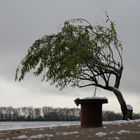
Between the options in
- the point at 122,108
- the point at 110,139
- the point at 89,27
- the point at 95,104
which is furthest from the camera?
the point at 89,27

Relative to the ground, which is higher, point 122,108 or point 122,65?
point 122,65

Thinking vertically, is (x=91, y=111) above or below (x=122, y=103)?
below

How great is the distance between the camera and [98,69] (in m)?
30.6

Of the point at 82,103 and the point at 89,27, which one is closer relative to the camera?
the point at 82,103

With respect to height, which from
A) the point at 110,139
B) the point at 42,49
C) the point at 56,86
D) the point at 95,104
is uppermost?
the point at 42,49

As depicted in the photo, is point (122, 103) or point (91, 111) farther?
point (122, 103)

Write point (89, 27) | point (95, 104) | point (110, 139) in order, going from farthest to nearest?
1. point (89, 27)
2. point (95, 104)
3. point (110, 139)

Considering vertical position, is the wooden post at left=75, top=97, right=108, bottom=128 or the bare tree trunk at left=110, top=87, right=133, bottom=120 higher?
the bare tree trunk at left=110, top=87, right=133, bottom=120

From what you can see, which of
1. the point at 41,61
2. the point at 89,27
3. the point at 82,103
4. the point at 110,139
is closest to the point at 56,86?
the point at 41,61

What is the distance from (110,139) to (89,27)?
19.3 m

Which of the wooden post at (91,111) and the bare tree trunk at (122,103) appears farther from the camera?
the bare tree trunk at (122,103)

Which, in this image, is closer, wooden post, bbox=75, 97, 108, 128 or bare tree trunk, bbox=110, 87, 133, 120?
wooden post, bbox=75, 97, 108, 128

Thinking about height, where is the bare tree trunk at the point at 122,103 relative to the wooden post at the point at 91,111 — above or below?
above

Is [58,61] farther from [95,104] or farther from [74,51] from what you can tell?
[95,104]
